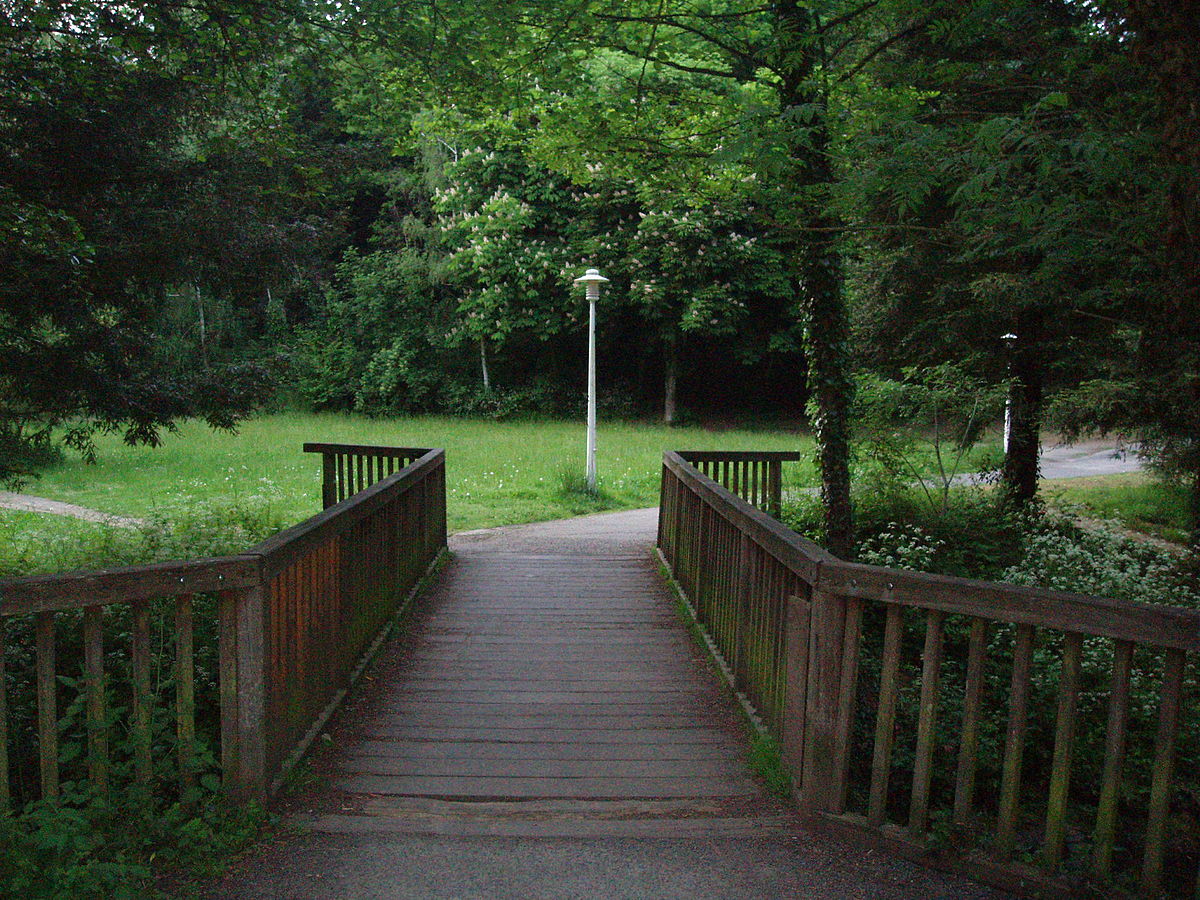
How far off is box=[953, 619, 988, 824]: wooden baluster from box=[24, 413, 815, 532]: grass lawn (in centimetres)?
699

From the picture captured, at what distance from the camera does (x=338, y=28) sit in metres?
6.64

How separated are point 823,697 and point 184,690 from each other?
7.20 feet

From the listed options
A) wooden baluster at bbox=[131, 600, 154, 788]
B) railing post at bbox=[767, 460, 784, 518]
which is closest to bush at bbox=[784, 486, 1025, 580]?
railing post at bbox=[767, 460, 784, 518]

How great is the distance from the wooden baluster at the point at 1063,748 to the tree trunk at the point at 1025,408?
10.3 metres

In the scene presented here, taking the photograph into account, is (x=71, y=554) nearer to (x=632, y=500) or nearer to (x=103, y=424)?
(x=103, y=424)

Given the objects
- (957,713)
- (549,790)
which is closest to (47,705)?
(549,790)

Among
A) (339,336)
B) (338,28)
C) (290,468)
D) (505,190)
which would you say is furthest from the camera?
(339,336)

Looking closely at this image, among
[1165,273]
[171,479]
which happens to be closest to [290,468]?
[171,479]

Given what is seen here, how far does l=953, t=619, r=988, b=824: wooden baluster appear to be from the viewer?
121 inches

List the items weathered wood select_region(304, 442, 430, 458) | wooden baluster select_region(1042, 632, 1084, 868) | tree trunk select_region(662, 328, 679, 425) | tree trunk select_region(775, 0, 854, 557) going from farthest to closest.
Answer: tree trunk select_region(662, 328, 679, 425)
weathered wood select_region(304, 442, 430, 458)
tree trunk select_region(775, 0, 854, 557)
wooden baluster select_region(1042, 632, 1084, 868)

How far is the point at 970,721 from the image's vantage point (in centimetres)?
309

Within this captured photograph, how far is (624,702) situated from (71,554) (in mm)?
4929

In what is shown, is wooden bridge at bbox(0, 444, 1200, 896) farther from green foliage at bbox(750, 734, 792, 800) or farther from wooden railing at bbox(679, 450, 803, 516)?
wooden railing at bbox(679, 450, 803, 516)

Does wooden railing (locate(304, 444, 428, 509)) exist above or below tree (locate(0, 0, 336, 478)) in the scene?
below
